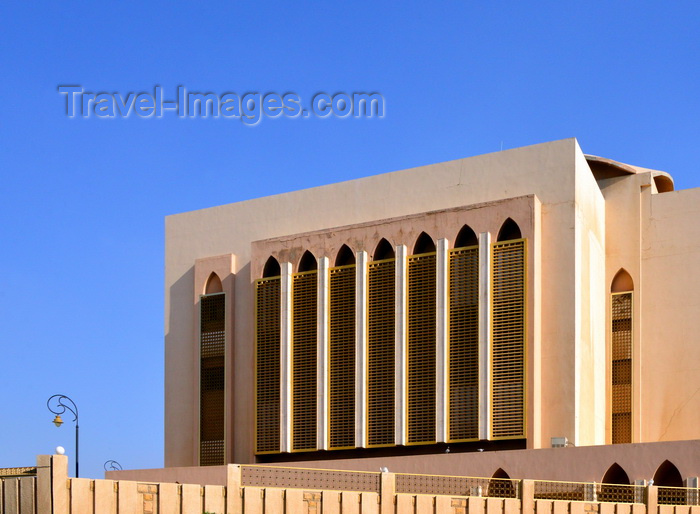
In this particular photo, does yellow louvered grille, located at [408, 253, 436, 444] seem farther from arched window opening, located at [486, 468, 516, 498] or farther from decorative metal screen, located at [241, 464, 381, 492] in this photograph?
decorative metal screen, located at [241, 464, 381, 492]

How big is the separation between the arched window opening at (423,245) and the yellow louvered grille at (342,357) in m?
1.66

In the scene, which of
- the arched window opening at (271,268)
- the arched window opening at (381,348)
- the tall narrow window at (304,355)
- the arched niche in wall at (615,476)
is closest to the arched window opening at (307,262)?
the tall narrow window at (304,355)

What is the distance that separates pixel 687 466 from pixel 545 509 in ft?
11.8

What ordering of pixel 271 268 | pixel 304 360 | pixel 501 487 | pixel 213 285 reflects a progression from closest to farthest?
pixel 501 487
pixel 304 360
pixel 271 268
pixel 213 285

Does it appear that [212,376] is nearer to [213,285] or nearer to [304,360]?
[213,285]

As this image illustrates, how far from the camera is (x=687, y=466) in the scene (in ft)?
70.1

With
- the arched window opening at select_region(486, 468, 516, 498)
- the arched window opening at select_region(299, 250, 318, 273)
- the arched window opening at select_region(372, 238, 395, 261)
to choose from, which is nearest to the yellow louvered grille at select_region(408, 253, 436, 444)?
the arched window opening at select_region(372, 238, 395, 261)

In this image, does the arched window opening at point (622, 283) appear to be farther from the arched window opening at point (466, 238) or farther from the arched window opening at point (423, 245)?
the arched window opening at point (423, 245)

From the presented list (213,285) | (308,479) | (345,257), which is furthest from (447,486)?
(213,285)

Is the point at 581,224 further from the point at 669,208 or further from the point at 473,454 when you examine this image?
the point at 473,454

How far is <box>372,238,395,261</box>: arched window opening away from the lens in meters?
27.0

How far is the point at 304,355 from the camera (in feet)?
90.6

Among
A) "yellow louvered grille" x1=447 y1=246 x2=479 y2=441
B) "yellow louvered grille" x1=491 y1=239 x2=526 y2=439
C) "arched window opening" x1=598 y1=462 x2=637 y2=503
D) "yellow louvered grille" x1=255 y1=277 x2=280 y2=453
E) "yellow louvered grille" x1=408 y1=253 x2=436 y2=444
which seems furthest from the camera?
"yellow louvered grille" x1=255 y1=277 x2=280 y2=453

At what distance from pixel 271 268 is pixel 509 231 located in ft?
21.0
